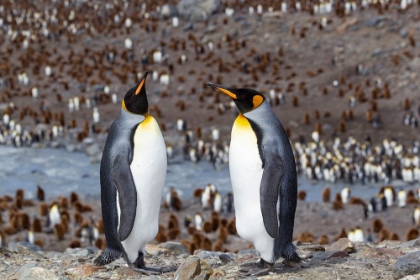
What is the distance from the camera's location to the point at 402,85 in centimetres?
2269

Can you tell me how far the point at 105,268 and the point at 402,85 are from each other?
19.7m

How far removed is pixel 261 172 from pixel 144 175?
914 mm

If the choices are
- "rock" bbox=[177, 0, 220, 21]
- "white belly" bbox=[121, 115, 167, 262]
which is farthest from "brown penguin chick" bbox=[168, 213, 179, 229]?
"rock" bbox=[177, 0, 220, 21]

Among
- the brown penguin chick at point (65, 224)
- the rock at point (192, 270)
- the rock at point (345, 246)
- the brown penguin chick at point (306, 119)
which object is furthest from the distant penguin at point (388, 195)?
the rock at point (192, 270)

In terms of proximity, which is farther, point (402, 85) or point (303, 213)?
point (402, 85)

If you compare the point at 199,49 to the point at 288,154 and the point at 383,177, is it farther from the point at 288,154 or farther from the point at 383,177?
the point at 288,154

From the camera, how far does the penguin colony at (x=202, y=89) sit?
1812 cm

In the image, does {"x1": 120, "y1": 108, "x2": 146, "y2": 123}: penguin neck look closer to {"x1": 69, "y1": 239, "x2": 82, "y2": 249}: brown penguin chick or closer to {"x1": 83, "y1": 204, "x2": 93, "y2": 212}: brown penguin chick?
{"x1": 69, "y1": 239, "x2": 82, "y2": 249}: brown penguin chick

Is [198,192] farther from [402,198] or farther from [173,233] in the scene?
[402,198]

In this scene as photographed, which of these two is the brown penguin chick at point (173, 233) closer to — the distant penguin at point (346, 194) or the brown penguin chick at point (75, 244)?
the brown penguin chick at point (75, 244)

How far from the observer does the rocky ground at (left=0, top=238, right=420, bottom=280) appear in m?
4.27

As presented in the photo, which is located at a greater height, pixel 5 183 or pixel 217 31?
pixel 217 31

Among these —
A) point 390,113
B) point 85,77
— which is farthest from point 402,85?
point 85,77

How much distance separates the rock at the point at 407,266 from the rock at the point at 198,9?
97.7ft
